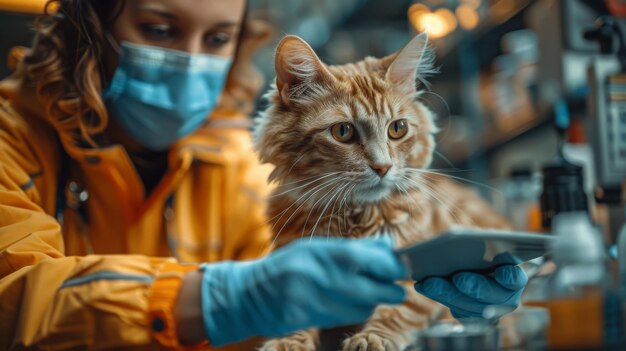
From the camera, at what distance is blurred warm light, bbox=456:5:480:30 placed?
2352 mm

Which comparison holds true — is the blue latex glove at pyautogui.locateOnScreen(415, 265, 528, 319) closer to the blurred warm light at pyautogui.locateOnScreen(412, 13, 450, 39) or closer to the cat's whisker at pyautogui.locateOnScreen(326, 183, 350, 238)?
the cat's whisker at pyautogui.locateOnScreen(326, 183, 350, 238)

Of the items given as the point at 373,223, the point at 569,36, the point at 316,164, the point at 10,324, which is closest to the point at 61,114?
the point at 10,324

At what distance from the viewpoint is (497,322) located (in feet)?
3.38

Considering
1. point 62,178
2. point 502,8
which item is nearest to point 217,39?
point 62,178

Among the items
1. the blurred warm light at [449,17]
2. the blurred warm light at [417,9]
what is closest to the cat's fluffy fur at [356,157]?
the blurred warm light at [417,9]

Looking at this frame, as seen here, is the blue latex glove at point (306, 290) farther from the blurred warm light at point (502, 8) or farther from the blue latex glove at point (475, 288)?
the blurred warm light at point (502, 8)

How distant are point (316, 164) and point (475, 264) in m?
0.32

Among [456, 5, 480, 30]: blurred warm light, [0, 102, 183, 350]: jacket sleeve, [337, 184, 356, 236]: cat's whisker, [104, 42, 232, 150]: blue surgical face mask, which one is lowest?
[0, 102, 183, 350]: jacket sleeve

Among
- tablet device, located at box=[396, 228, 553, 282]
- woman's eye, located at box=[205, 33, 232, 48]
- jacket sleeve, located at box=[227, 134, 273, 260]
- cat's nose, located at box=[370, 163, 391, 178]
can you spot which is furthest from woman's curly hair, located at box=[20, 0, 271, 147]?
tablet device, located at box=[396, 228, 553, 282]

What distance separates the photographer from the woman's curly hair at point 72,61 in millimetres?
1143

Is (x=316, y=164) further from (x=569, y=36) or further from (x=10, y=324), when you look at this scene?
(x=569, y=36)

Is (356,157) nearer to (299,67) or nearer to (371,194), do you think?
(371,194)

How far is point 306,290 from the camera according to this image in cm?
85

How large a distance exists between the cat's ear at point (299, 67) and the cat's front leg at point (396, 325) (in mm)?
409
